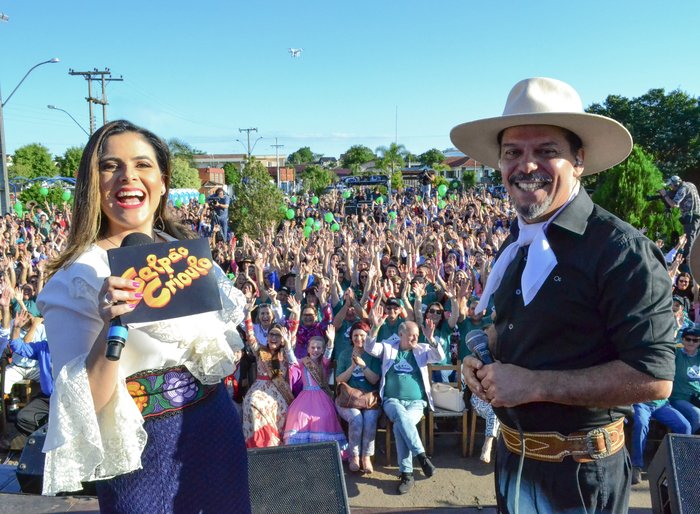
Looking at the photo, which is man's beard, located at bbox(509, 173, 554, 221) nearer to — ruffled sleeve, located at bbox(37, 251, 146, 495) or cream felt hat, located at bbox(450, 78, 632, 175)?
cream felt hat, located at bbox(450, 78, 632, 175)

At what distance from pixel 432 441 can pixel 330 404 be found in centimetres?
103

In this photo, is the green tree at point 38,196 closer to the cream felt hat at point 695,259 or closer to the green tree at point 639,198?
the green tree at point 639,198

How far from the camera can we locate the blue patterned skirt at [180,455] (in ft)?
4.59

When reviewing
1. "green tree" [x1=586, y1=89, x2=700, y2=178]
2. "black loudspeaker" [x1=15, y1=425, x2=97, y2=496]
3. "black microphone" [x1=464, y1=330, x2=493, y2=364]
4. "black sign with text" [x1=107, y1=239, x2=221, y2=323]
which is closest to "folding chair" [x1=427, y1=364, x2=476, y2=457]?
"black loudspeaker" [x1=15, y1=425, x2=97, y2=496]

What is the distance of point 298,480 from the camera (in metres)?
2.87

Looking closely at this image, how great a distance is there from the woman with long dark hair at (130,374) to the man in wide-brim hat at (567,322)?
778 mm

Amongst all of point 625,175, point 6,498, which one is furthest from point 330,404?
point 625,175

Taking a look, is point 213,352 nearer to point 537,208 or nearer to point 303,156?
point 537,208

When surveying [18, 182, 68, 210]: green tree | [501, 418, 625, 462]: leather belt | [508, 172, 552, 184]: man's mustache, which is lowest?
[501, 418, 625, 462]: leather belt

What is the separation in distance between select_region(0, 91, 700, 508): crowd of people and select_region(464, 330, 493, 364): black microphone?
0.35 ft

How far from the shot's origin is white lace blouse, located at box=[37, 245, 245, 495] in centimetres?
127

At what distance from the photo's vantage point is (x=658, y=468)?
3.00 metres

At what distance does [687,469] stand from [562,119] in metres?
2.09

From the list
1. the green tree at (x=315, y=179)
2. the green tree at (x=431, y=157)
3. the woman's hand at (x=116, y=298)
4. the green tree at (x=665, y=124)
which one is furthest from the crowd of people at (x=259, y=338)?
the green tree at (x=431, y=157)
